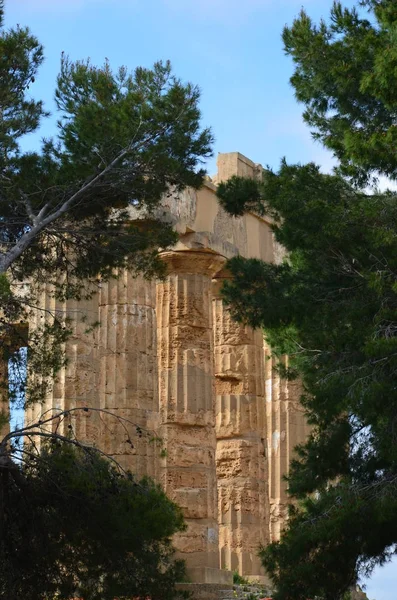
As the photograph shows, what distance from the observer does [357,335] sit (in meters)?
15.0

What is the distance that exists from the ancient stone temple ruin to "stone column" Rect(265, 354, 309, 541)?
8 centimetres

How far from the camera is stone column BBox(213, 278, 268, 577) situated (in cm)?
2356

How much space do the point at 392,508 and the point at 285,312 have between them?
2646 mm

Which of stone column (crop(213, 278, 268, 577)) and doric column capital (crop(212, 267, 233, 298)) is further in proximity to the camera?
doric column capital (crop(212, 267, 233, 298))

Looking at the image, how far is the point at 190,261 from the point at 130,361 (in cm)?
224

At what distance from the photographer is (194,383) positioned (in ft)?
73.3

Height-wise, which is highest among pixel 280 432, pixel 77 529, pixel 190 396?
pixel 190 396

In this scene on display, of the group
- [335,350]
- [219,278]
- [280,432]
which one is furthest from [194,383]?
[335,350]

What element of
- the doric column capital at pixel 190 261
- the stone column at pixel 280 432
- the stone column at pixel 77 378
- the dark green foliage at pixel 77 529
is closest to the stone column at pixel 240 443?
the doric column capital at pixel 190 261

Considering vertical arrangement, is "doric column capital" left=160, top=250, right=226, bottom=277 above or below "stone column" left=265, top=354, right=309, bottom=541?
above

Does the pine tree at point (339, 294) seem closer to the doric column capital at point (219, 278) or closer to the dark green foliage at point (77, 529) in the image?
the dark green foliage at point (77, 529)

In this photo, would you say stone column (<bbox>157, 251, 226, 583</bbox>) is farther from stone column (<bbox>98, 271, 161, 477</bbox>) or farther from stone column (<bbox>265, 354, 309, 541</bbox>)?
stone column (<bbox>265, 354, 309, 541</bbox>)

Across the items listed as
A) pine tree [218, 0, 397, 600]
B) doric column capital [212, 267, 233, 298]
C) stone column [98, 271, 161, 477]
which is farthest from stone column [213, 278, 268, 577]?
pine tree [218, 0, 397, 600]

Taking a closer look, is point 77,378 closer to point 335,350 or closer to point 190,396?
point 190,396
